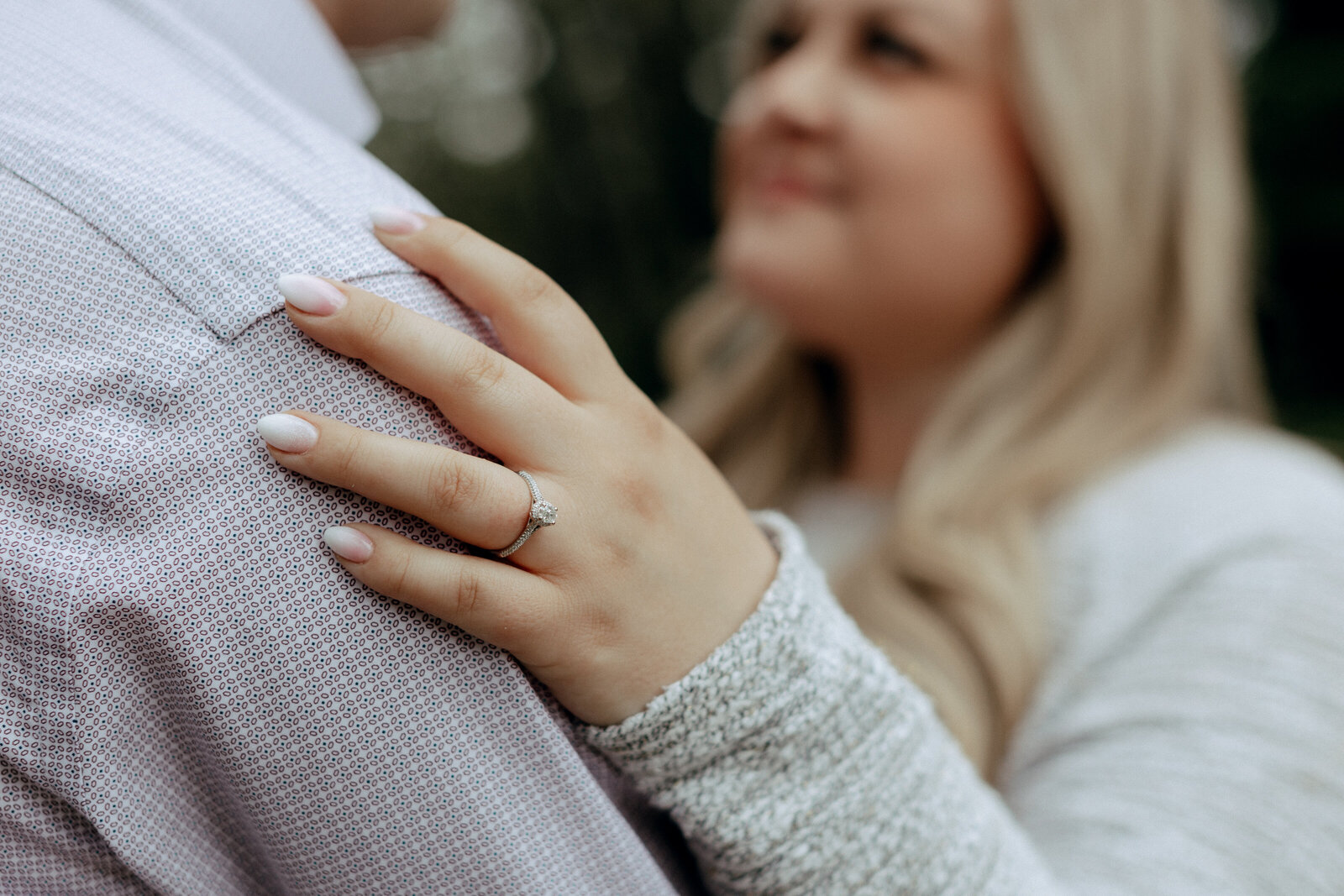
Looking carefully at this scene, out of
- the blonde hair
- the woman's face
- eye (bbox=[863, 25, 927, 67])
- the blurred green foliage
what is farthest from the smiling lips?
the blurred green foliage

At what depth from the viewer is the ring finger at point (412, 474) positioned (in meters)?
0.50

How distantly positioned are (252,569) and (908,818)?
452 millimetres

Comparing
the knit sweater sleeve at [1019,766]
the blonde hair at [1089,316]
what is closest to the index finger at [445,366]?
the knit sweater sleeve at [1019,766]

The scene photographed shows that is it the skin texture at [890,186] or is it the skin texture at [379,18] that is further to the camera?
the skin texture at [890,186]

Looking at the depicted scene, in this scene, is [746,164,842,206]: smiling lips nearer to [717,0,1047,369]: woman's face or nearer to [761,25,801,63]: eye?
[717,0,1047,369]: woman's face

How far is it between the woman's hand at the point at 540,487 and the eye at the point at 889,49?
1039 millimetres

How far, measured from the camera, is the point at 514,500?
55cm

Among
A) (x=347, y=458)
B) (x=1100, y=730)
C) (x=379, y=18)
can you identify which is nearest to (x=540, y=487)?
(x=347, y=458)

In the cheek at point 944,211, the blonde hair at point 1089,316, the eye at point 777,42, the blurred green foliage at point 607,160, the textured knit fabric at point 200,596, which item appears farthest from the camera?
the blurred green foliage at point 607,160

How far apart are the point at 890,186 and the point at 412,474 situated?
1.09 m

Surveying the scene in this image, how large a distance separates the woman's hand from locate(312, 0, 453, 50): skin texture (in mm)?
411

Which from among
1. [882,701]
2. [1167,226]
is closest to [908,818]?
[882,701]

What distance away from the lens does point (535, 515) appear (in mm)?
554

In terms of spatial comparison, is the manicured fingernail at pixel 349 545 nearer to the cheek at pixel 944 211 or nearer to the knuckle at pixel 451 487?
the knuckle at pixel 451 487
